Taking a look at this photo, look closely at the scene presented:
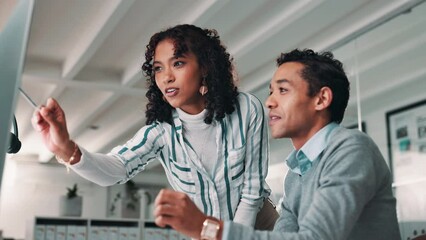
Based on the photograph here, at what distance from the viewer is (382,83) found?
3172 mm

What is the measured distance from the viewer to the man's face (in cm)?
104

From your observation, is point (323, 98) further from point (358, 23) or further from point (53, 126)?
point (358, 23)

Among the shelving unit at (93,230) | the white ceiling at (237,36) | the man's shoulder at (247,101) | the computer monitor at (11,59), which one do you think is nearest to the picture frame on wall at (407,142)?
the white ceiling at (237,36)

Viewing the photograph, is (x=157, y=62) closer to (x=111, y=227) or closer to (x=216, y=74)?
(x=216, y=74)

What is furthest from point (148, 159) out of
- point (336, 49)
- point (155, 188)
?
point (155, 188)

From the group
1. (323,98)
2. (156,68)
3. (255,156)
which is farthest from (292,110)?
(156,68)

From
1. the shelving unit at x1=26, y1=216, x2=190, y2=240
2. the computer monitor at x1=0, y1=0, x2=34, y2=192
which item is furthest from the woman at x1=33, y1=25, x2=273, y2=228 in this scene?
the shelving unit at x1=26, y1=216, x2=190, y2=240

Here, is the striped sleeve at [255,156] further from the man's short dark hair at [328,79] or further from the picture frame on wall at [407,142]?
the picture frame on wall at [407,142]

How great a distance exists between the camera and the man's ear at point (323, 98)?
3.44 ft

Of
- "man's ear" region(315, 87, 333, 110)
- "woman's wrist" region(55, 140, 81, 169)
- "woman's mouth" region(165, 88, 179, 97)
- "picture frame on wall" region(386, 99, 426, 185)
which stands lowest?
"woman's wrist" region(55, 140, 81, 169)

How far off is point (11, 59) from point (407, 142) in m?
2.73

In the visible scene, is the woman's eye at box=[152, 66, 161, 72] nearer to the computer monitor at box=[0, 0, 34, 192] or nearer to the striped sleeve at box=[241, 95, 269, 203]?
the striped sleeve at box=[241, 95, 269, 203]

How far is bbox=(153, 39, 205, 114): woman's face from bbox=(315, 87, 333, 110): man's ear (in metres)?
0.24

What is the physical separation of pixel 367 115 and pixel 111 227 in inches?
93.0
